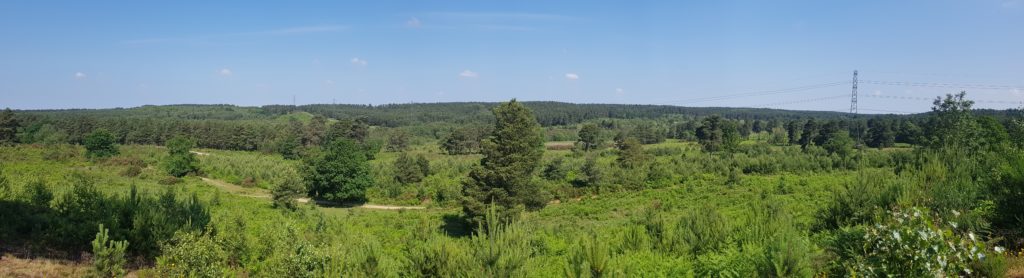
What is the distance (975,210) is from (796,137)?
353ft

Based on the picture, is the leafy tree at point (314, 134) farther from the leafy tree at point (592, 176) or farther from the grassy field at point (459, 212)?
the leafy tree at point (592, 176)

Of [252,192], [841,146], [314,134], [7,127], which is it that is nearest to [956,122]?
[841,146]

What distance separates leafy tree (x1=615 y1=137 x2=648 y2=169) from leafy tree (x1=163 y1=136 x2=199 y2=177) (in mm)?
50029

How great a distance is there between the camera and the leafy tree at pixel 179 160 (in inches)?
2317

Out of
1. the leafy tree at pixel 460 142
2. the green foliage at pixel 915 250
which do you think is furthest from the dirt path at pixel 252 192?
the leafy tree at pixel 460 142

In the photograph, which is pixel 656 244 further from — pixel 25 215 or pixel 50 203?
pixel 50 203

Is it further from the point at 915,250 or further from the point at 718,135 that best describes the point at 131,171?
the point at 718,135

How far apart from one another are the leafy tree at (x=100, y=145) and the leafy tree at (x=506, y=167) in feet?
205

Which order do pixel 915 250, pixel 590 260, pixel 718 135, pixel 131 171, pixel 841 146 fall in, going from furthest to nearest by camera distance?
pixel 718 135, pixel 841 146, pixel 131 171, pixel 590 260, pixel 915 250

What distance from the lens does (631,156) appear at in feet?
214

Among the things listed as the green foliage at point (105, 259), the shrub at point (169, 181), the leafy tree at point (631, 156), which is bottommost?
the shrub at point (169, 181)

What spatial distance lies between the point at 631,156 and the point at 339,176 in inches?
1358

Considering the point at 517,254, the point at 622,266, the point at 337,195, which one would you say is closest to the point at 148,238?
the point at 517,254

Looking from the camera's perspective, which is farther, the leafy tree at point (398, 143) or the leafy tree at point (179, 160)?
the leafy tree at point (398, 143)
